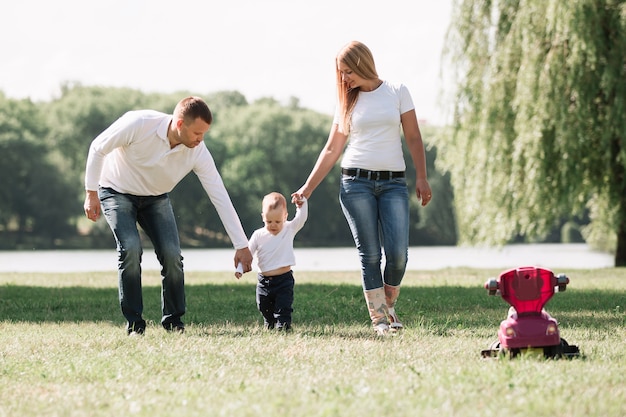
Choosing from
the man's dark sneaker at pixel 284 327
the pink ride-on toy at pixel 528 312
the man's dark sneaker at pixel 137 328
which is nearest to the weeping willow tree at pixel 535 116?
the man's dark sneaker at pixel 284 327

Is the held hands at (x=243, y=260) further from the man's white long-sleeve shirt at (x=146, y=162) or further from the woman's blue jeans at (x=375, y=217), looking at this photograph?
the woman's blue jeans at (x=375, y=217)

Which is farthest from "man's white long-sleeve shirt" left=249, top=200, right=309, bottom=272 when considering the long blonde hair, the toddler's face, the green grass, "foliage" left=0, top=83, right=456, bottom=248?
"foliage" left=0, top=83, right=456, bottom=248

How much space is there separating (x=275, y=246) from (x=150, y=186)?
1.07 meters

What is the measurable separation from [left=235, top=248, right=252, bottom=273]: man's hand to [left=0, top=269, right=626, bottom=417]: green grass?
51cm

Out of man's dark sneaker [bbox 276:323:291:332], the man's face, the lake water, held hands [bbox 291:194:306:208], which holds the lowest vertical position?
the lake water

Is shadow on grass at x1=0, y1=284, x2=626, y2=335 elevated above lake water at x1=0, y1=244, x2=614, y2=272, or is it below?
above

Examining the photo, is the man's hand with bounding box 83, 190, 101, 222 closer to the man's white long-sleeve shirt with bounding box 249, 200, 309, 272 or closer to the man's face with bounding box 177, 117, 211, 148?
the man's face with bounding box 177, 117, 211, 148

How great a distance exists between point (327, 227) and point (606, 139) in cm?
3765

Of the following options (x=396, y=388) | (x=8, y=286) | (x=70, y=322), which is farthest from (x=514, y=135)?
(x=396, y=388)

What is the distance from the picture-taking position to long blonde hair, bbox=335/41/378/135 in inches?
259

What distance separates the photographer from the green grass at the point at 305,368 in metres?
3.95

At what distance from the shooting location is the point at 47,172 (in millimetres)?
50344

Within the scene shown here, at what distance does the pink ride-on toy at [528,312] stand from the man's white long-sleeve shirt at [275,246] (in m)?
2.27

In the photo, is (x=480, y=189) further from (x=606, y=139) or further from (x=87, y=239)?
(x=87, y=239)
